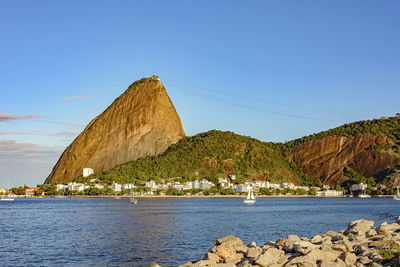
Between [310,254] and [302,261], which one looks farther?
[310,254]

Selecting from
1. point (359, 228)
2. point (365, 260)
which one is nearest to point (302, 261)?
point (365, 260)

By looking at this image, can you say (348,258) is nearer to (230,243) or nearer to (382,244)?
(382,244)

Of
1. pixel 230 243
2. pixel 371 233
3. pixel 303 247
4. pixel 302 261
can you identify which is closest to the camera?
pixel 302 261

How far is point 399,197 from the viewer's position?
178 meters

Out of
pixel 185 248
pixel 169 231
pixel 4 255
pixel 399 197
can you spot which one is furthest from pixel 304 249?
pixel 399 197

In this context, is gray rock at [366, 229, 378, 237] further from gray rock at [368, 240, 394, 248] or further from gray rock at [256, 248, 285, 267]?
gray rock at [256, 248, 285, 267]

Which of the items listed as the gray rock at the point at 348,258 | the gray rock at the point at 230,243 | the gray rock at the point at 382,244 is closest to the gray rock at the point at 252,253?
the gray rock at the point at 230,243

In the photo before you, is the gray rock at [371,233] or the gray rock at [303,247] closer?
the gray rock at [303,247]

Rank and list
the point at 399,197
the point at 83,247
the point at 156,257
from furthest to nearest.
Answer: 1. the point at 399,197
2. the point at 83,247
3. the point at 156,257

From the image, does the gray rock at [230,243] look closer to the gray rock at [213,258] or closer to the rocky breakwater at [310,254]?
the rocky breakwater at [310,254]

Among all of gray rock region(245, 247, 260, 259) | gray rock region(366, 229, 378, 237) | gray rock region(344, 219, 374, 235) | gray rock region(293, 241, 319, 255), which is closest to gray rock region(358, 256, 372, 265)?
gray rock region(293, 241, 319, 255)

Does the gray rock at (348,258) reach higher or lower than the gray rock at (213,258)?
higher

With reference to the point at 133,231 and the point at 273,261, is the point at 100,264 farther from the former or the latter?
the point at 133,231

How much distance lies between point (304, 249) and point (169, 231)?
32.5m
